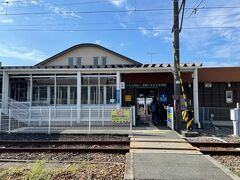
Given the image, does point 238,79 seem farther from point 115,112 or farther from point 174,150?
point 174,150

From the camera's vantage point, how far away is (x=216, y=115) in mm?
20312

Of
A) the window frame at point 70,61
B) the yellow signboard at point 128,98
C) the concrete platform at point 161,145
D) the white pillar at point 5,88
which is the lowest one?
the concrete platform at point 161,145

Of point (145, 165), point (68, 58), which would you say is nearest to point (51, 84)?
point (68, 58)

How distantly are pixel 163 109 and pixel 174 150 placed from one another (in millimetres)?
10194

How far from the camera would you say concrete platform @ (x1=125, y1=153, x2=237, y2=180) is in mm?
6363

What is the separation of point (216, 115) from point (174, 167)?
14.4m

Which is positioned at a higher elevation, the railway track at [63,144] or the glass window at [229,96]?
the glass window at [229,96]

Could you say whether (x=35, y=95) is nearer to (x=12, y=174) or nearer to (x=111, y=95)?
(x=111, y=95)

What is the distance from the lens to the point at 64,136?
1379cm

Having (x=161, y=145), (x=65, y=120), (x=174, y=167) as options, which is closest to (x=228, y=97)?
(x=161, y=145)

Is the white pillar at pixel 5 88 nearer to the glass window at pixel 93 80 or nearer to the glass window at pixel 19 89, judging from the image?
the glass window at pixel 19 89

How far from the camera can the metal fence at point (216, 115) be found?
65.8 feet

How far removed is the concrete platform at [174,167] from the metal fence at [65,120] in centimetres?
672

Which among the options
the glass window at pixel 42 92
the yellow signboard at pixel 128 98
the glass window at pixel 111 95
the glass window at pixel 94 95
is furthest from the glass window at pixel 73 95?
the yellow signboard at pixel 128 98
